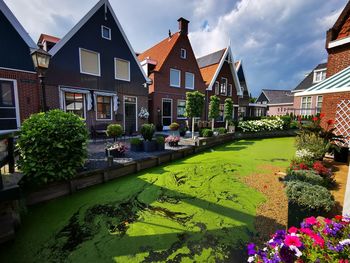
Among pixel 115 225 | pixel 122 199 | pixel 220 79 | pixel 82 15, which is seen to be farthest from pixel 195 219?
pixel 220 79

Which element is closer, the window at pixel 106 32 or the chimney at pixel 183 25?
the window at pixel 106 32

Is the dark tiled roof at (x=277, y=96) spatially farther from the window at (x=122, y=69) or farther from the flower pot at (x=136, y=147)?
the flower pot at (x=136, y=147)

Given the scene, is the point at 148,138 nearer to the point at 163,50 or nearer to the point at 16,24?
the point at 16,24

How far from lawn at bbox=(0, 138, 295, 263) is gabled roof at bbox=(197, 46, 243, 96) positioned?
12643mm

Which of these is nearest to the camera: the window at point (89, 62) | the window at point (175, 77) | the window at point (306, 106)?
the window at point (89, 62)

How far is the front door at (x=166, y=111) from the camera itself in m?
13.0

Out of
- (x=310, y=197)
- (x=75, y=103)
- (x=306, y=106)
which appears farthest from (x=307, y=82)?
(x=75, y=103)

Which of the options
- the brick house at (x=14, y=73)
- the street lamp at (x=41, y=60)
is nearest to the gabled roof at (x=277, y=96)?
the street lamp at (x=41, y=60)

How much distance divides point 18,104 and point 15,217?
6.47 meters

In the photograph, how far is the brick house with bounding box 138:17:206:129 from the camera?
12.4 meters

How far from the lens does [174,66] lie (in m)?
13.2

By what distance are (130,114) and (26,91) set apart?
500cm

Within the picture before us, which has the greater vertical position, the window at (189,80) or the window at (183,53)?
the window at (183,53)

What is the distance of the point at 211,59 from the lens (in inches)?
673
